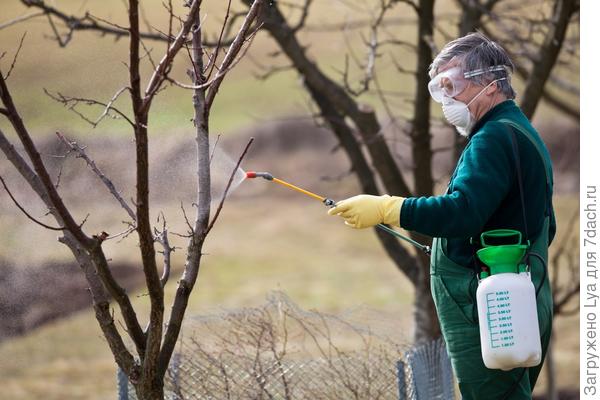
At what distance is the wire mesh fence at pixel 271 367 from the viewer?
13.9 ft

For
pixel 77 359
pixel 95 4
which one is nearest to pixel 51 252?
pixel 77 359

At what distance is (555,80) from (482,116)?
4962 millimetres

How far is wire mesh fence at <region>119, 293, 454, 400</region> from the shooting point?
4.23 metres

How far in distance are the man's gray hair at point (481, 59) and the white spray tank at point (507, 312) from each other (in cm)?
50

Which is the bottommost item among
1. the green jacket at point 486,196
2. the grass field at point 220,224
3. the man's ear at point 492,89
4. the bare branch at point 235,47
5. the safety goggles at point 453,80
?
the green jacket at point 486,196

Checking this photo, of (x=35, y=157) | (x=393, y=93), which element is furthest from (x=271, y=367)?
(x=393, y=93)

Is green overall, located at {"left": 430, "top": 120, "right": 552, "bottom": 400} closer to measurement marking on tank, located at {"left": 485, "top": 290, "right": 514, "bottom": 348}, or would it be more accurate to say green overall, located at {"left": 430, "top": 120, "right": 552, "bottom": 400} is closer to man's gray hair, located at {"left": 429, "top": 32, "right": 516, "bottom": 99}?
measurement marking on tank, located at {"left": 485, "top": 290, "right": 514, "bottom": 348}

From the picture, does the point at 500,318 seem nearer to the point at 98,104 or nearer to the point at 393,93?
the point at 98,104

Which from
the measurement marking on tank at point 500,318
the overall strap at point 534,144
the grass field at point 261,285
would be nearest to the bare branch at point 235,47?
the overall strap at point 534,144

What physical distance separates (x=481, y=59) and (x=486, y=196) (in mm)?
471

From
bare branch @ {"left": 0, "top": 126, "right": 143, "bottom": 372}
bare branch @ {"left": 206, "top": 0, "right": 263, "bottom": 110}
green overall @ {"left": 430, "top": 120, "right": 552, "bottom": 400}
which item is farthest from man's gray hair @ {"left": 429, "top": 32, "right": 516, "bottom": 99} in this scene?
bare branch @ {"left": 0, "top": 126, "right": 143, "bottom": 372}

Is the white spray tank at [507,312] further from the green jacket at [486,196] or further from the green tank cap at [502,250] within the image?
the green jacket at [486,196]

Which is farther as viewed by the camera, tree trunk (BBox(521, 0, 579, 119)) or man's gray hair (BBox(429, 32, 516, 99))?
tree trunk (BBox(521, 0, 579, 119))

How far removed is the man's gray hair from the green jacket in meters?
0.08
